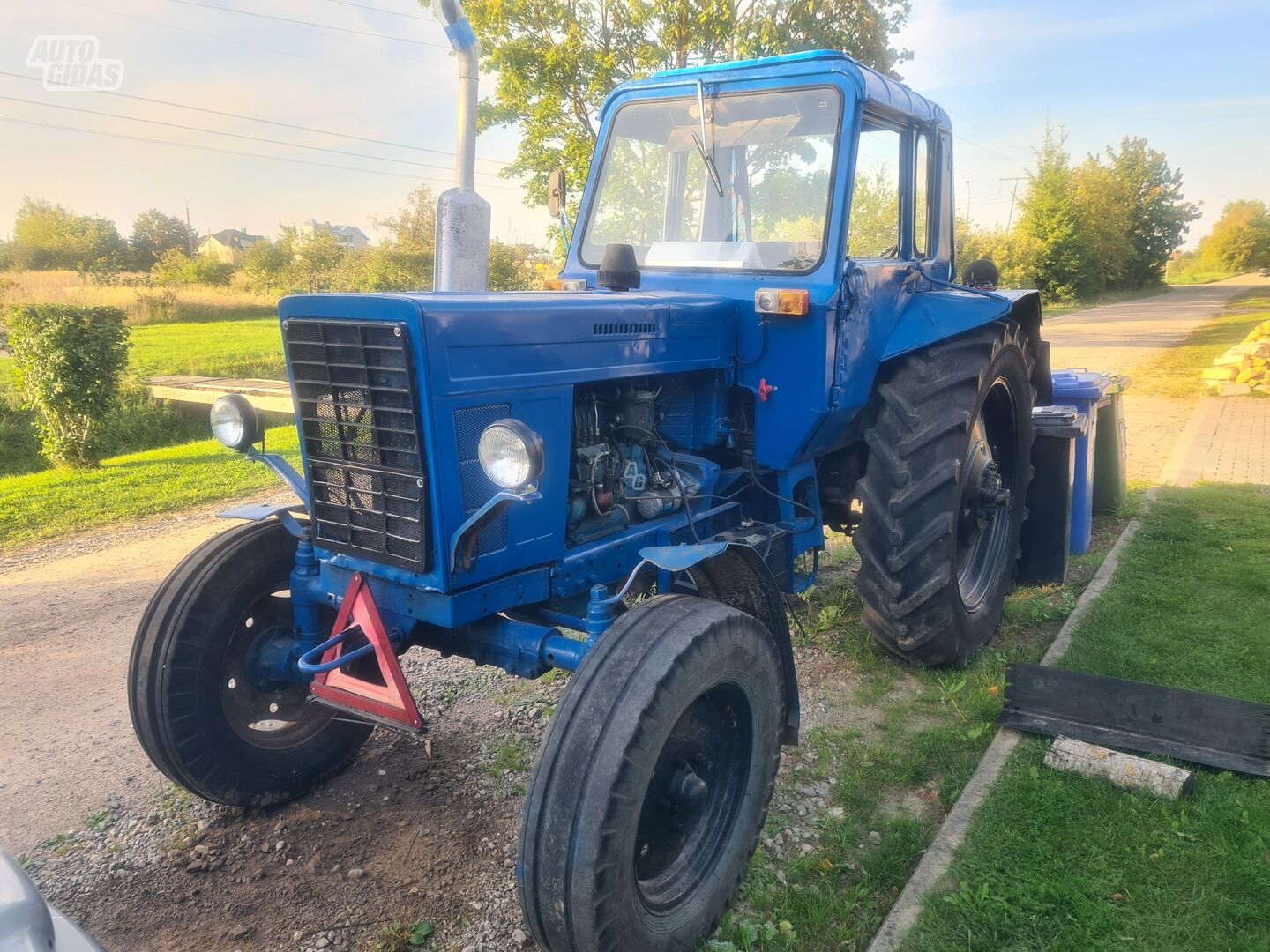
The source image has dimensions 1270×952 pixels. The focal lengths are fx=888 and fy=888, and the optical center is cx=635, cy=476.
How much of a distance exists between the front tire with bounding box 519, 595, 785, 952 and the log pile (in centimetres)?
1363

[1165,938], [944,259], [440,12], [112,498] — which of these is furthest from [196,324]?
[1165,938]

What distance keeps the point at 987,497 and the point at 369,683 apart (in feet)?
10.3

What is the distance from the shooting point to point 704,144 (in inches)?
153

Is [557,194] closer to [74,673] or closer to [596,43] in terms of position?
[74,673]

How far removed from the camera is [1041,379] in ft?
17.4

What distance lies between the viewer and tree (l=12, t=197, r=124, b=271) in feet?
139

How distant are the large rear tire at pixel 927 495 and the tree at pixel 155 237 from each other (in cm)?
4931

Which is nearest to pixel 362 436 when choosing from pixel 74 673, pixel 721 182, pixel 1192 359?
pixel 721 182

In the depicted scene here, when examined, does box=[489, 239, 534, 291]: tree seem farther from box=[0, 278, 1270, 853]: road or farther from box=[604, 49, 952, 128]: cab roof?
box=[604, 49, 952, 128]: cab roof

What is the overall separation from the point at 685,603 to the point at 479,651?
0.75 metres

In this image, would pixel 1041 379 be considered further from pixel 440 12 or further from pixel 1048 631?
pixel 440 12

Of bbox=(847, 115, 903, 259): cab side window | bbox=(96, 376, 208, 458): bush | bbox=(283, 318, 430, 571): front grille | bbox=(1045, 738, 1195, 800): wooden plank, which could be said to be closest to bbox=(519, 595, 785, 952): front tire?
bbox=(283, 318, 430, 571): front grille

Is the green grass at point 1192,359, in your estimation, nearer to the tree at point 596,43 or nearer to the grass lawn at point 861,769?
the tree at point 596,43

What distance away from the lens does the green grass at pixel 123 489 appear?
24.2 ft
